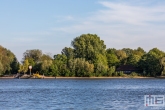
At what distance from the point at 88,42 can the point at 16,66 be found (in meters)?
20.8

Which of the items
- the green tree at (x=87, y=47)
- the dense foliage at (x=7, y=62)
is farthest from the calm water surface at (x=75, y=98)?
the green tree at (x=87, y=47)

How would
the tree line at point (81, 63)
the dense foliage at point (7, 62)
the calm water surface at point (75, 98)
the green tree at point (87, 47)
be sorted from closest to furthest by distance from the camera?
the calm water surface at point (75, 98), the dense foliage at point (7, 62), the tree line at point (81, 63), the green tree at point (87, 47)

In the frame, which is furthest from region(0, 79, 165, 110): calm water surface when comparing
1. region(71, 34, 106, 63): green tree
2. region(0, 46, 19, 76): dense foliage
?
region(71, 34, 106, 63): green tree

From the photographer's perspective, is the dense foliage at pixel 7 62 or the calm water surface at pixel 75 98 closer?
the calm water surface at pixel 75 98

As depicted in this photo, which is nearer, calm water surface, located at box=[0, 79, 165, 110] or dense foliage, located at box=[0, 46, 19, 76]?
calm water surface, located at box=[0, 79, 165, 110]

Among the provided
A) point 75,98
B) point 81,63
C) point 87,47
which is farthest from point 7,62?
point 75,98

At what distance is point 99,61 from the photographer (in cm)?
9869

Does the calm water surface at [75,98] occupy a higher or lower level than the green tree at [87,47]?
lower

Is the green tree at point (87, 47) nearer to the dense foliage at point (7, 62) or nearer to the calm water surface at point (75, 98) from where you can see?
the dense foliage at point (7, 62)

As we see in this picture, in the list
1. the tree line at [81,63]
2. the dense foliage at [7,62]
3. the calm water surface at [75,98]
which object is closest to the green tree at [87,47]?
the tree line at [81,63]

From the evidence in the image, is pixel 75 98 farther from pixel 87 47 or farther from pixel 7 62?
pixel 87 47

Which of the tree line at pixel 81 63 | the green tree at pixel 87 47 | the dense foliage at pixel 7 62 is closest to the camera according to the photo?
the dense foliage at pixel 7 62

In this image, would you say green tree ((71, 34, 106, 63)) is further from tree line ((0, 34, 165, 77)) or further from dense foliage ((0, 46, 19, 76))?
dense foliage ((0, 46, 19, 76))

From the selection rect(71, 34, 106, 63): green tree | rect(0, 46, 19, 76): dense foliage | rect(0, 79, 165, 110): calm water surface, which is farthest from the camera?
rect(71, 34, 106, 63): green tree
